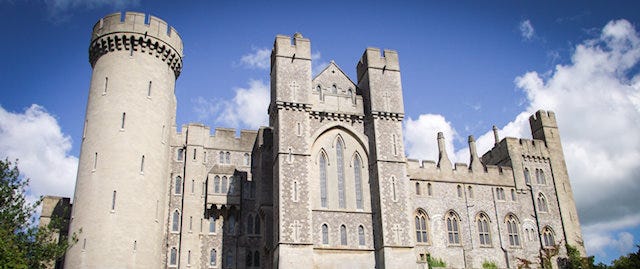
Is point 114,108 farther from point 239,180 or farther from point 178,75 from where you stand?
point 239,180

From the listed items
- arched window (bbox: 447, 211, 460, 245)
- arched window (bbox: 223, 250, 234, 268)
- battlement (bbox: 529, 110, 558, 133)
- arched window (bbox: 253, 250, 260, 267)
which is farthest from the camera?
battlement (bbox: 529, 110, 558, 133)

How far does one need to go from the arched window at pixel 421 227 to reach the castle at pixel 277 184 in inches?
3.9

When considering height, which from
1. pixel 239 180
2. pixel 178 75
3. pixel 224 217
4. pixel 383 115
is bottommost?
pixel 224 217

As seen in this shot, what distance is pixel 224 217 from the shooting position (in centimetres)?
3825

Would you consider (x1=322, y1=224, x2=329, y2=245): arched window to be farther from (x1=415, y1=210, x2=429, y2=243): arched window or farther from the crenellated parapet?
the crenellated parapet

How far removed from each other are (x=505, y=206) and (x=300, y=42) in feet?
66.0

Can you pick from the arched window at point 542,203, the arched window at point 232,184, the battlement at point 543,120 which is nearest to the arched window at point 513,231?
the arched window at point 542,203

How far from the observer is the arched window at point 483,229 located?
138ft

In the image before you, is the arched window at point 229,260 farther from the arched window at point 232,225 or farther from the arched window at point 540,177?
the arched window at point 540,177

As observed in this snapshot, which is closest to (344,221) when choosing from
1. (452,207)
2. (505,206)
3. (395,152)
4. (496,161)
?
(395,152)

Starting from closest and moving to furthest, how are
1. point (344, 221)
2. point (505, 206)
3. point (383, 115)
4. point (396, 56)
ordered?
point (344, 221) → point (383, 115) → point (396, 56) → point (505, 206)

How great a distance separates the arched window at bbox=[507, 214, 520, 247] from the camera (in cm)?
4284

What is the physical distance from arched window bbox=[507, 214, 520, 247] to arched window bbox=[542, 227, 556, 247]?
6.97 feet

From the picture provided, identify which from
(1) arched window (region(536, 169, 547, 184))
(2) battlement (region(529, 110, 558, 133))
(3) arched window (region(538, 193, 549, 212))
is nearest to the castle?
(3) arched window (region(538, 193, 549, 212))
